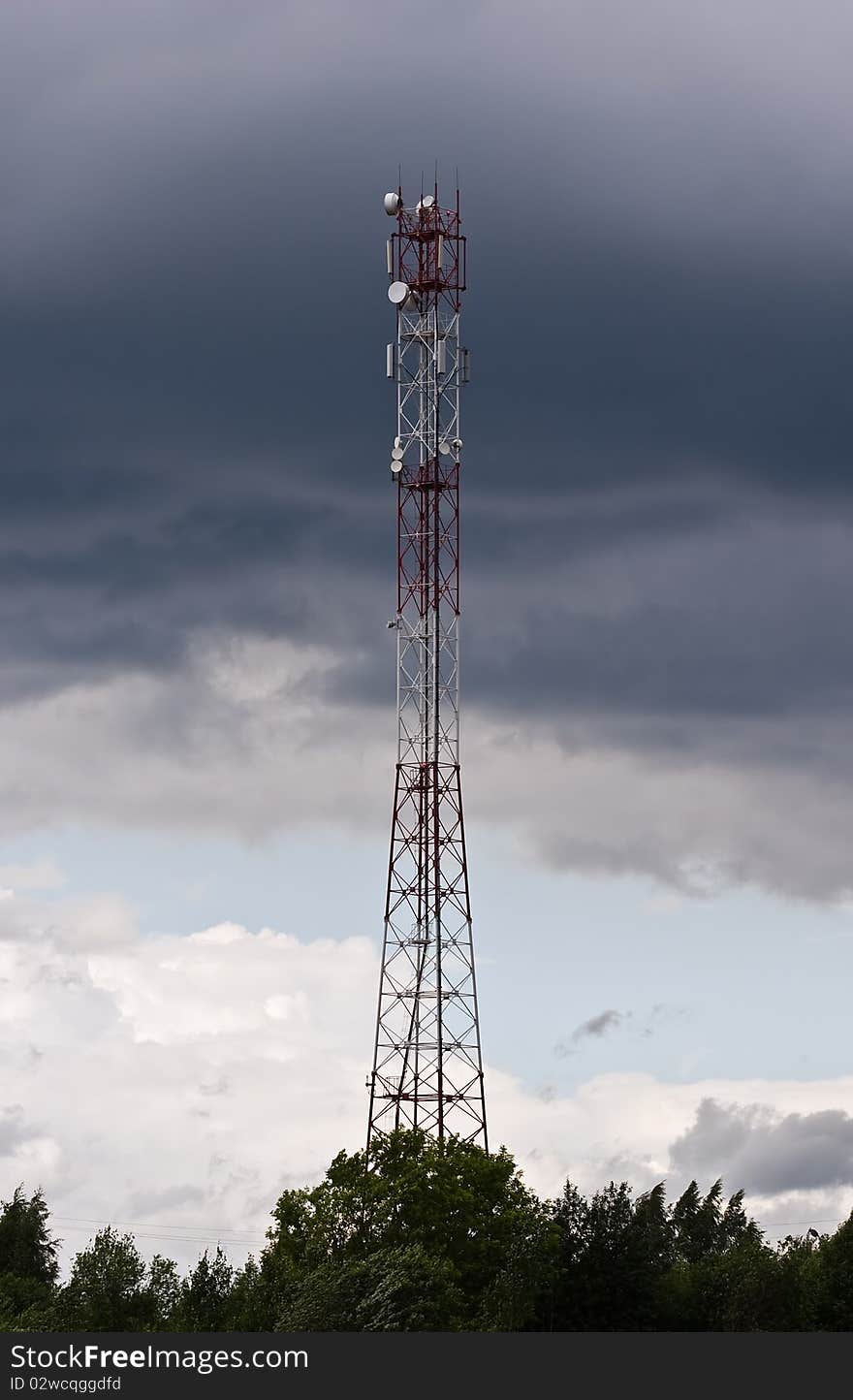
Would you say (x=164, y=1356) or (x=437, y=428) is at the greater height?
(x=437, y=428)

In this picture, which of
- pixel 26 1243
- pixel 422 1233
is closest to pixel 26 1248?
pixel 26 1243

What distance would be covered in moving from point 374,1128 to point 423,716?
783 inches

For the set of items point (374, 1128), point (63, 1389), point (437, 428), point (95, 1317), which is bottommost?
point (63, 1389)

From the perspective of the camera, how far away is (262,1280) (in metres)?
106

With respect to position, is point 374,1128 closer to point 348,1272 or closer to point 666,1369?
point 348,1272

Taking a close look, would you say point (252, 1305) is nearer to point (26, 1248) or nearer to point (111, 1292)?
point (111, 1292)

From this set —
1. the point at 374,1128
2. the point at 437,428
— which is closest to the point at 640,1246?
the point at 374,1128

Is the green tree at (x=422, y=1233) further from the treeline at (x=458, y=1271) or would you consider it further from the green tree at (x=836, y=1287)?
the green tree at (x=836, y=1287)

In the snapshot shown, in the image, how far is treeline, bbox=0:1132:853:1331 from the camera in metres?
98.1

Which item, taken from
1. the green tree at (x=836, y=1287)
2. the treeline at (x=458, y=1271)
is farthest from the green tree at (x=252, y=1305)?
the green tree at (x=836, y=1287)

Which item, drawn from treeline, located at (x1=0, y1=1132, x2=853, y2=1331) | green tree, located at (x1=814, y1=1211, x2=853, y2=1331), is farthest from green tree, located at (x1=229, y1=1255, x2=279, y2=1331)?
green tree, located at (x1=814, y1=1211, x2=853, y2=1331)

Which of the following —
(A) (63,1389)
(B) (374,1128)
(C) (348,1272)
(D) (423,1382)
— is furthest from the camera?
(B) (374,1128)

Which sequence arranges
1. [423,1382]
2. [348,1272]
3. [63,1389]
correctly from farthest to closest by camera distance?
[348,1272]
[423,1382]
[63,1389]

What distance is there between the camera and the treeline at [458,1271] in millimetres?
98062
